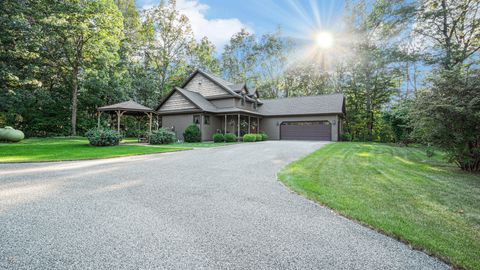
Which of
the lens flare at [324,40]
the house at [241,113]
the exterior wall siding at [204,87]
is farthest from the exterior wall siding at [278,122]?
the lens flare at [324,40]

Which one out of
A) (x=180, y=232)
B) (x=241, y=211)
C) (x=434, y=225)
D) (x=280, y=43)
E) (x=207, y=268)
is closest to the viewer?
(x=207, y=268)

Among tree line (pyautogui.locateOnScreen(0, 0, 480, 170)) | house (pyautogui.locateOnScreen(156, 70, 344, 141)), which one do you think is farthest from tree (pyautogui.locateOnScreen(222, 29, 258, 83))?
house (pyautogui.locateOnScreen(156, 70, 344, 141))

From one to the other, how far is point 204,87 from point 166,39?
11139mm

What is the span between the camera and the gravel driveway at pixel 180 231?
213cm

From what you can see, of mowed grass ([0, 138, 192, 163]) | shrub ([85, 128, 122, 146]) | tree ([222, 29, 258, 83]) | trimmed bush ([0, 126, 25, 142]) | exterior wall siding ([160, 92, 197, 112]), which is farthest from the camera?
tree ([222, 29, 258, 83])

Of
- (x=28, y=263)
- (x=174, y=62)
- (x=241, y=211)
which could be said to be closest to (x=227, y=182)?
(x=241, y=211)

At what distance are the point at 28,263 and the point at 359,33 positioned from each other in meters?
32.2

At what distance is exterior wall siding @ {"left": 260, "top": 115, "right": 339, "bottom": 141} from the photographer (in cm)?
2123

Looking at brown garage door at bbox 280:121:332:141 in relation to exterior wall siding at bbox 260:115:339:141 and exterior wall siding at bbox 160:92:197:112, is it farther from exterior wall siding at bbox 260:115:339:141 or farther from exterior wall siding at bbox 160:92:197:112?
exterior wall siding at bbox 160:92:197:112

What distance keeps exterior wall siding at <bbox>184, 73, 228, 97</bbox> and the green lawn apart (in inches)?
671

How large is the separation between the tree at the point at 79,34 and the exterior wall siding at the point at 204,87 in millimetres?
7742

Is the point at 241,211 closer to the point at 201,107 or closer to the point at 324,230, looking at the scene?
the point at 324,230

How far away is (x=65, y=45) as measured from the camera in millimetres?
18031

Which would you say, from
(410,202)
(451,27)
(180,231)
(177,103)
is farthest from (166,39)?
(410,202)
